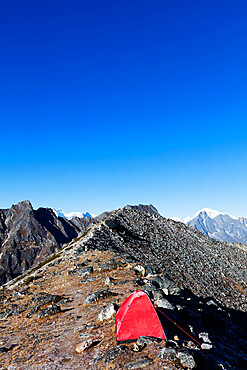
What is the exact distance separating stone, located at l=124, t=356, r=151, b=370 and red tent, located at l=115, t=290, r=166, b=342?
86.5 inches

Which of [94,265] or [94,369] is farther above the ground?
[94,265]

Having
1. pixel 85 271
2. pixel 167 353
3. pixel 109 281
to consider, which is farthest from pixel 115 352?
pixel 85 271

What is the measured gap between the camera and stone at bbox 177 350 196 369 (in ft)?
29.2

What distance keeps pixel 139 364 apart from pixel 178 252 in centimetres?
4028

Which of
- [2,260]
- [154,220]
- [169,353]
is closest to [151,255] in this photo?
[154,220]

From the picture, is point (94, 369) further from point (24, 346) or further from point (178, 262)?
point (178, 262)

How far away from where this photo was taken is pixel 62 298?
20547 millimetres

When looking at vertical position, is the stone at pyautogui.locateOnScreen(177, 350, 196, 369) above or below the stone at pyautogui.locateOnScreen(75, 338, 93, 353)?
above

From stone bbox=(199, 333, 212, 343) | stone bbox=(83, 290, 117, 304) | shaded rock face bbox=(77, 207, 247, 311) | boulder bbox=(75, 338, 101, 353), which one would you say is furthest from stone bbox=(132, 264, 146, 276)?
boulder bbox=(75, 338, 101, 353)

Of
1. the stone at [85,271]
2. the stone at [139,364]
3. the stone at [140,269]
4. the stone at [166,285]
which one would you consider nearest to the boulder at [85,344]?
the stone at [139,364]

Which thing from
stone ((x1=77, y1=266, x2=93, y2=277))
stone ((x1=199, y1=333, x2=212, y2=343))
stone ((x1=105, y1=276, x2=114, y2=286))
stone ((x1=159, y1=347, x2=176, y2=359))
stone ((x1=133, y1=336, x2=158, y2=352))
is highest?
stone ((x1=77, y1=266, x2=93, y2=277))

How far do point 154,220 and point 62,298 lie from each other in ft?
144

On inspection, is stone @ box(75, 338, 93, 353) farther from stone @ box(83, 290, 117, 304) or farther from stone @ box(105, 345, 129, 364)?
stone @ box(83, 290, 117, 304)

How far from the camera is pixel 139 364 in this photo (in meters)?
9.39
